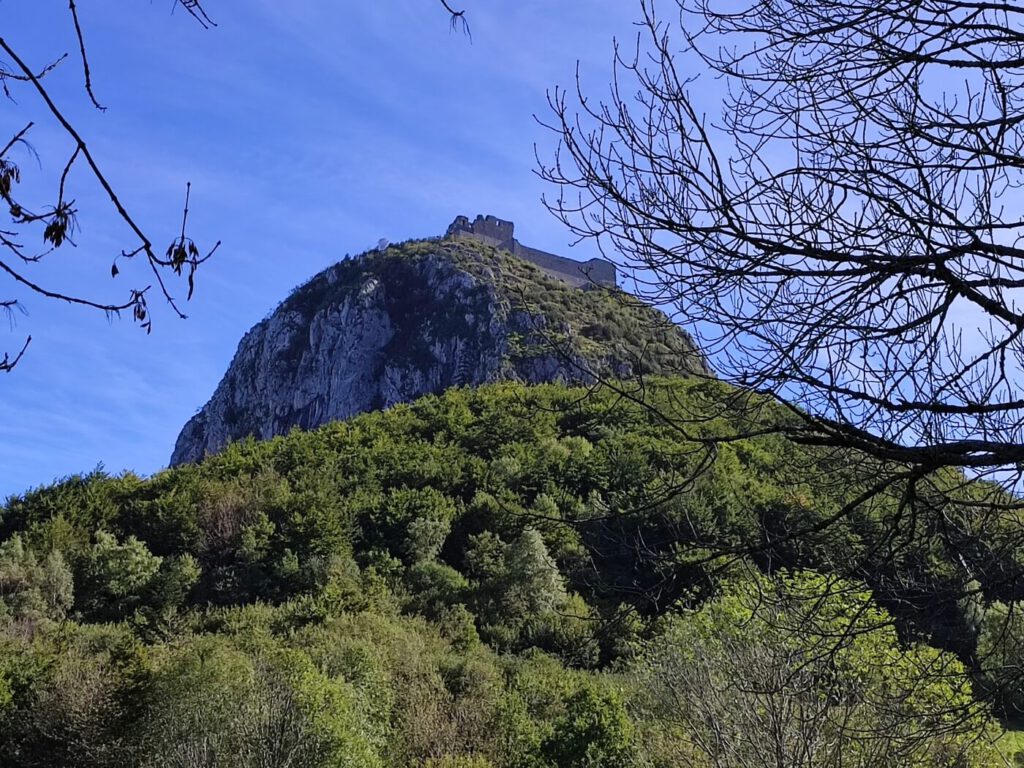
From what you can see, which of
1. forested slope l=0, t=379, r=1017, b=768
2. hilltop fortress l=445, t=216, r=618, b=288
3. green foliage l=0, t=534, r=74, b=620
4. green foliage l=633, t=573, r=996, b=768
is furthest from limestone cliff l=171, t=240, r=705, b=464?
green foliage l=633, t=573, r=996, b=768

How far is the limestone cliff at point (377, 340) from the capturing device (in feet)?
188

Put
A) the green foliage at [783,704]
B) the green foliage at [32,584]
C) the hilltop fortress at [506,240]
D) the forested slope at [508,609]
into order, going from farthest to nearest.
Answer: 1. the hilltop fortress at [506,240]
2. the green foliage at [32,584]
3. the green foliage at [783,704]
4. the forested slope at [508,609]

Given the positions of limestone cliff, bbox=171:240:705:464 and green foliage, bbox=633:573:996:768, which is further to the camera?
limestone cliff, bbox=171:240:705:464

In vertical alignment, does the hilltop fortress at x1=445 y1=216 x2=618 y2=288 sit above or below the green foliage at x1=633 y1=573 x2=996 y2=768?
above

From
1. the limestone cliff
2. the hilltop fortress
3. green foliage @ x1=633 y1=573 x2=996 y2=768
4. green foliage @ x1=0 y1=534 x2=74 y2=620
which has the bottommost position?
green foliage @ x1=633 y1=573 x2=996 y2=768

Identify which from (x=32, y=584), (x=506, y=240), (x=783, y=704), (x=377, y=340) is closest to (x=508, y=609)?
(x=32, y=584)

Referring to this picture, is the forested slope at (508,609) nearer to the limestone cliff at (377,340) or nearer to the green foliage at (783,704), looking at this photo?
the green foliage at (783,704)

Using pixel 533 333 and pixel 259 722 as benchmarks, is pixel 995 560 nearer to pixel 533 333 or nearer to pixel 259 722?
pixel 533 333

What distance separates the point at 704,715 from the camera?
8609 millimetres

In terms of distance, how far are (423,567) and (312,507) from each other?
13.7 feet

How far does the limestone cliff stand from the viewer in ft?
188

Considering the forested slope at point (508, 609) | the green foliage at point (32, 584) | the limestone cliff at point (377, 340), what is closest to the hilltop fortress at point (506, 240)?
the limestone cliff at point (377, 340)

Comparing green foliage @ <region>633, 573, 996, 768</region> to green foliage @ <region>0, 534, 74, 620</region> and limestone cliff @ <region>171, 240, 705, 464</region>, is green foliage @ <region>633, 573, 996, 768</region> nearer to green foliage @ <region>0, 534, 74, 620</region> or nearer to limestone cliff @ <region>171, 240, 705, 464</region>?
green foliage @ <region>0, 534, 74, 620</region>

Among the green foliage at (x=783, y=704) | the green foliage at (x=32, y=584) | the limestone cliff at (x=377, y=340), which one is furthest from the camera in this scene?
the limestone cliff at (x=377, y=340)
